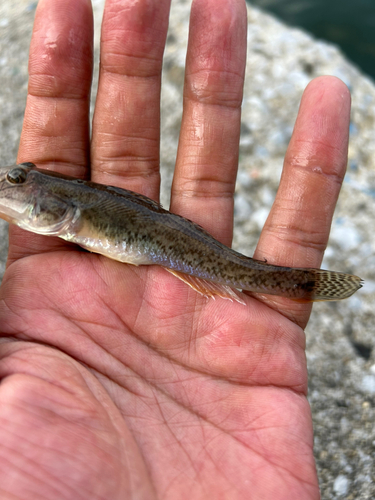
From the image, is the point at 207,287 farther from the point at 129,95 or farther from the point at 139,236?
the point at 129,95

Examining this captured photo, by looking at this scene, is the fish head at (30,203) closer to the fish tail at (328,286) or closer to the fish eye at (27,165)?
the fish eye at (27,165)

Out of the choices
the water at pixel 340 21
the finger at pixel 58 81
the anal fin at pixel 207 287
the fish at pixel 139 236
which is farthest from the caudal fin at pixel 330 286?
the water at pixel 340 21

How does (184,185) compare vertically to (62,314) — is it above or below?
above

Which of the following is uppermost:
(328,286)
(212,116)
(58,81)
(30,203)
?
(58,81)

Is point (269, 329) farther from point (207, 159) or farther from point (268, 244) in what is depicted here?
point (207, 159)

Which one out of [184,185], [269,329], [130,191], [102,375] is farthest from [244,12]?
[102,375]

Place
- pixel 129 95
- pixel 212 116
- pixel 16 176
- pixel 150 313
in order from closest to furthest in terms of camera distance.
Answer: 1. pixel 150 313
2. pixel 16 176
3. pixel 129 95
4. pixel 212 116

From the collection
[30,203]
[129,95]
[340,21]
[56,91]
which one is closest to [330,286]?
[129,95]
